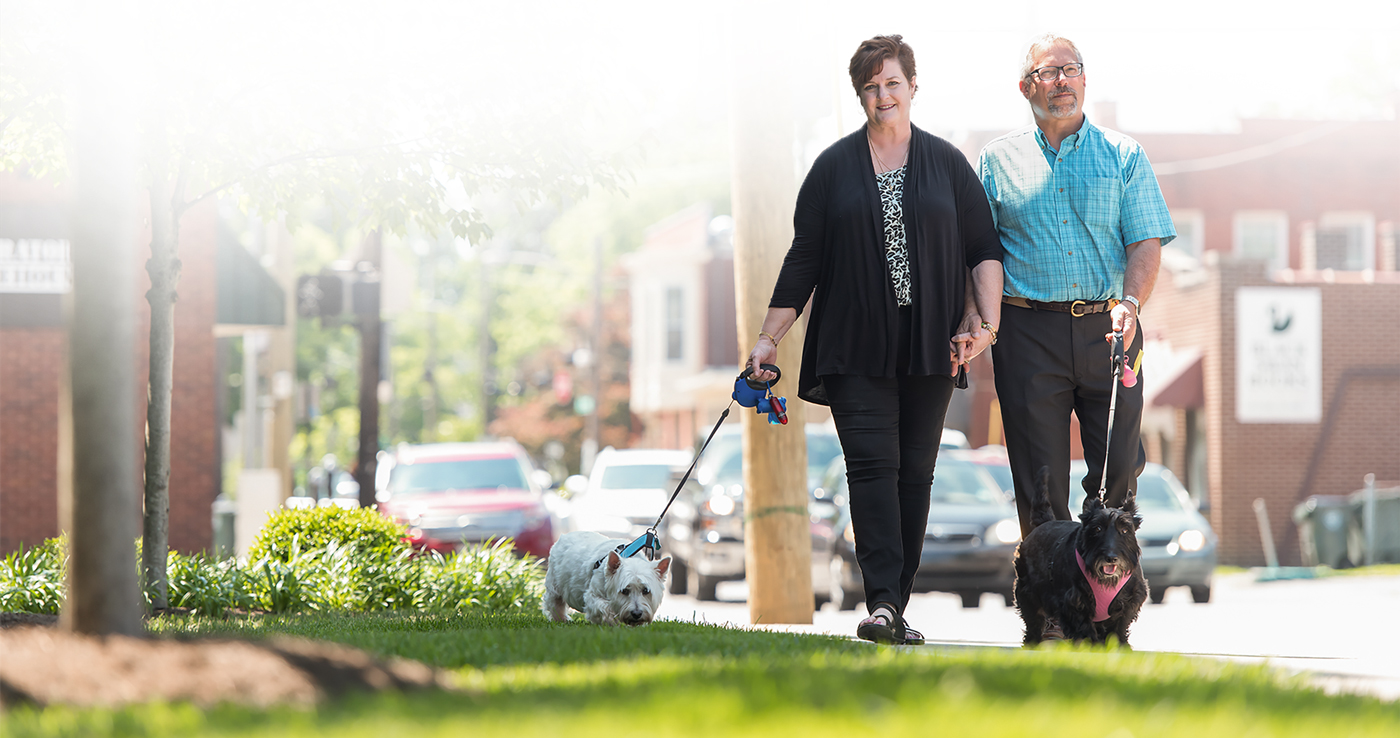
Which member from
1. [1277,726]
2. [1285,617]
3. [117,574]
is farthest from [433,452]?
[1277,726]

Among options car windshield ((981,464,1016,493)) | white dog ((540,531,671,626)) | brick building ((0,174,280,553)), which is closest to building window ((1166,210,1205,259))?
car windshield ((981,464,1016,493))

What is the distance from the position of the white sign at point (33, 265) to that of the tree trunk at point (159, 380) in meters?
9.06

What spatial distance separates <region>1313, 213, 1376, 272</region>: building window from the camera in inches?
1261

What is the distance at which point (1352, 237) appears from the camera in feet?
108

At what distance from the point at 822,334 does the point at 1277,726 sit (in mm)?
2934

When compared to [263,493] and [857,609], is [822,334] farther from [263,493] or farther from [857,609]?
[263,493]

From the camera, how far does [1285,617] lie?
453 inches

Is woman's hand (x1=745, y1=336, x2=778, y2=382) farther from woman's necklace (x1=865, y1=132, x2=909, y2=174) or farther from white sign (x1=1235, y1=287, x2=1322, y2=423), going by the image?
white sign (x1=1235, y1=287, x2=1322, y2=423)

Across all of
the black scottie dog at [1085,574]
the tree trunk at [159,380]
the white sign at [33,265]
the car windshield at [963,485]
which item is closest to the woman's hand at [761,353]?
the black scottie dog at [1085,574]

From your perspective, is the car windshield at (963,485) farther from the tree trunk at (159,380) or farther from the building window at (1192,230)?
the building window at (1192,230)

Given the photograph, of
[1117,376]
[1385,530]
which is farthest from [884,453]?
[1385,530]

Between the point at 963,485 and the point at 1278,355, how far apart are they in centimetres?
1398

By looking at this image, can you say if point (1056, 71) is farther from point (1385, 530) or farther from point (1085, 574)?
point (1385, 530)

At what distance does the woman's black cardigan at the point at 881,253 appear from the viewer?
5.82 metres
